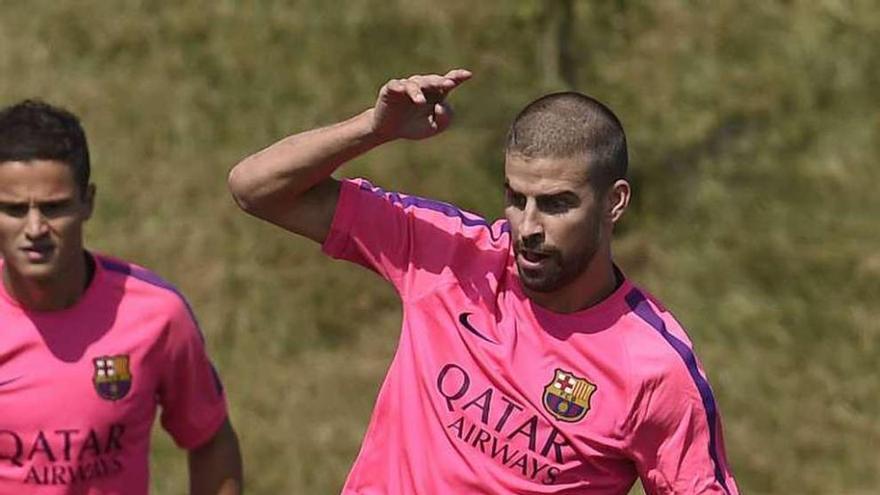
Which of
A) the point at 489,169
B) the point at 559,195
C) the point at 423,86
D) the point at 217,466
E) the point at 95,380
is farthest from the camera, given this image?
the point at 489,169

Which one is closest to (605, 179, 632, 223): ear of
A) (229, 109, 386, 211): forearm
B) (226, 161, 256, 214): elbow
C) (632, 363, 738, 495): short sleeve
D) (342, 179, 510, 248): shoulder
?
(342, 179, 510, 248): shoulder

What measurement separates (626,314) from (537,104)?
725 millimetres

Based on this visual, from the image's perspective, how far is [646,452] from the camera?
5789 mm

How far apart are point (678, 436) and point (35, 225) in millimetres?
2327

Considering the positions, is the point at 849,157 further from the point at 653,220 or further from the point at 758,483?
the point at 758,483

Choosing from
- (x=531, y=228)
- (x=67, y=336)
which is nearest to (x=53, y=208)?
(x=67, y=336)

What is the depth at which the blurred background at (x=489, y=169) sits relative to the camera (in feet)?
41.0

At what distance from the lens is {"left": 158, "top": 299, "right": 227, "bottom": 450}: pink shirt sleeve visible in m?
6.81

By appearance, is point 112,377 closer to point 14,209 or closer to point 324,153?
point 14,209

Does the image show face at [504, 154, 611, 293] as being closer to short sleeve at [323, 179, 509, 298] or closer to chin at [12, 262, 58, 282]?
short sleeve at [323, 179, 509, 298]

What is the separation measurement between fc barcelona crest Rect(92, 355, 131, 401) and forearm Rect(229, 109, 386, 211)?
96 cm

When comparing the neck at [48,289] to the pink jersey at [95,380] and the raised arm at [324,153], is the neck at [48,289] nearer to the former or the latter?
the pink jersey at [95,380]

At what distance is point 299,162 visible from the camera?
19.2 ft

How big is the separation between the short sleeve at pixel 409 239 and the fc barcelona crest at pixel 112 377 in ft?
3.43
